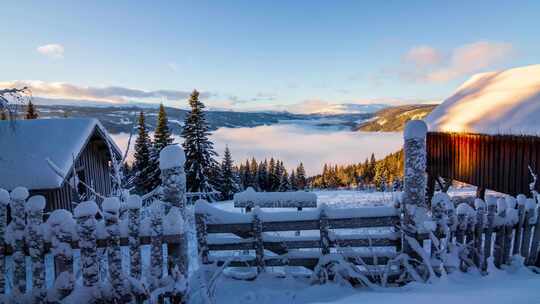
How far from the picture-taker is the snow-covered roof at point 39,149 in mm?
9680

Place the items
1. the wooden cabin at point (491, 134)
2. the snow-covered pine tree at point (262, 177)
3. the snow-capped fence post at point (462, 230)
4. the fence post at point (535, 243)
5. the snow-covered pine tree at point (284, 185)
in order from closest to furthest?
1. the snow-capped fence post at point (462, 230)
2. the fence post at point (535, 243)
3. the wooden cabin at point (491, 134)
4. the snow-covered pine tree at point (284, 185)
5. the snow-covered pine tree at point (262, 177)

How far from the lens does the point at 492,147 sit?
1094cm

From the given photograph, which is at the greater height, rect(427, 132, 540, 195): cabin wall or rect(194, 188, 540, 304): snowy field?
rect(427, 132, 540, 195): cabin wall

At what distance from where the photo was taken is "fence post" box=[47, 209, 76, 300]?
347 cm

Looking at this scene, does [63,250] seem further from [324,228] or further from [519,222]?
[519,222]

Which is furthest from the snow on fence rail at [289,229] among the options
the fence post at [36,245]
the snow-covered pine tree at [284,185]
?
the snow-covered pine tree at [284,185]

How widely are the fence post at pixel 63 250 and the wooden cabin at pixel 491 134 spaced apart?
10698mm

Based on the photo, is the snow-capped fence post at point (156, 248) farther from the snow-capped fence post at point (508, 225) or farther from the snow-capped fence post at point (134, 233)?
the snow-capped fence post at point (508, 225)

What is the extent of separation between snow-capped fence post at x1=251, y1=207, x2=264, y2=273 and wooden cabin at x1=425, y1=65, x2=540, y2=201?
8471mm

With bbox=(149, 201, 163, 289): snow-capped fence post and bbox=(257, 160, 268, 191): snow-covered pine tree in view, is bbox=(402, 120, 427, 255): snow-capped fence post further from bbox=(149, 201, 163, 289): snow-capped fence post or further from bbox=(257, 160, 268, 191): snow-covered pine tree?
bbox=(257, 160, 268, 191): snow-covered pine tree

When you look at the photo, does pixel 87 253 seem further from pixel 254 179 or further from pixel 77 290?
pixel 254 179

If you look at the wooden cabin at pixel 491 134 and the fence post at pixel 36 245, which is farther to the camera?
the wooden cabin at pixel 491 134

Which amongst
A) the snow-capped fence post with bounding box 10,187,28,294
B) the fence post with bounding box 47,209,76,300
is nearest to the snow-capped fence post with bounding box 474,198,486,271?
the fence post with bounding box 47,209,76,300

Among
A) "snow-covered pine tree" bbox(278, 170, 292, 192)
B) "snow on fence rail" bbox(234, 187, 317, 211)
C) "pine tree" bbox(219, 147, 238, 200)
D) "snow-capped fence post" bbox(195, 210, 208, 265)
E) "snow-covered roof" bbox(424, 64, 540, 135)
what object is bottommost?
"snow-covered pine tree" bbox(278, 170, 292, 192)
